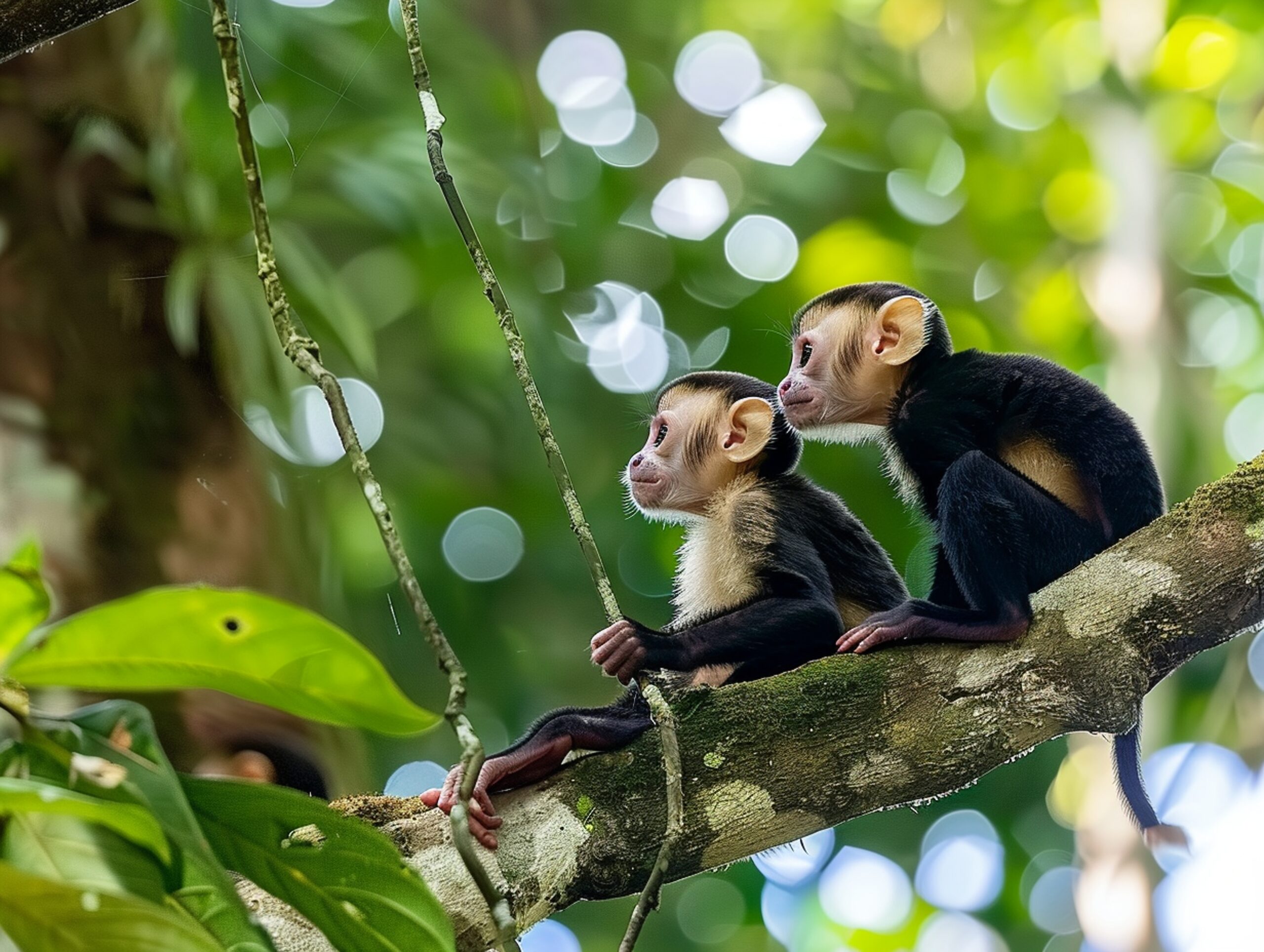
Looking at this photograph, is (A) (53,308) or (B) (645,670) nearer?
(B) (645,670)

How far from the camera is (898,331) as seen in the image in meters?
3.35

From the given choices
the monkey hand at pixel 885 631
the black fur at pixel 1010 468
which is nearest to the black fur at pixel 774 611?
the black fur at pixel 1010 468

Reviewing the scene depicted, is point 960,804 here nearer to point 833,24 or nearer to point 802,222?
point 802,222

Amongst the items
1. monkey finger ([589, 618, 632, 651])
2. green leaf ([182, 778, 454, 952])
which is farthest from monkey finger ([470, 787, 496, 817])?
green leaf ([182, 778, 454, 952])

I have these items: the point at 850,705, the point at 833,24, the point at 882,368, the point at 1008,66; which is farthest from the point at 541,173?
the point at 850,705

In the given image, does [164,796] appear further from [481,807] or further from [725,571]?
[725,571]

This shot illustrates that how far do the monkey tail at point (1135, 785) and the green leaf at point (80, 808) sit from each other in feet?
7.51

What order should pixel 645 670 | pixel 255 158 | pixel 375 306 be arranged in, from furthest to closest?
1. pixel 375 306
2. pixel 645 670
3. pixel 255 158

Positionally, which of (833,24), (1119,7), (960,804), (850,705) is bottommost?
(960,804)

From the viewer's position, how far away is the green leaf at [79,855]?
1.19 m

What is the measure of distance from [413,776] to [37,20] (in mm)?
4557

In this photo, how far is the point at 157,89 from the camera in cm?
412

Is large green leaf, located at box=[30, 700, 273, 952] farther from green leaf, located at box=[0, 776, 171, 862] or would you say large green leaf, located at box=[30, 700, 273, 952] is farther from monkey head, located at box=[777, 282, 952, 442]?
monkey head, located at box=[777, 282, 952, 442]

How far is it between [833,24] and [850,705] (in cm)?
577
